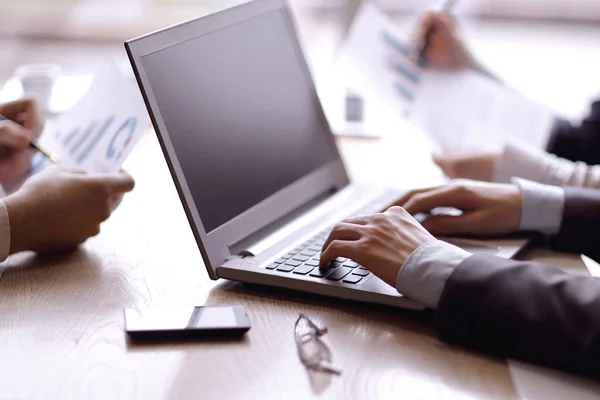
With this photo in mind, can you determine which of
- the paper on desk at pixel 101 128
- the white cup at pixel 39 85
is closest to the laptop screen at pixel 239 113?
the paper on desk at pixel 101 128

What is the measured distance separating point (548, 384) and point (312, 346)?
236mm

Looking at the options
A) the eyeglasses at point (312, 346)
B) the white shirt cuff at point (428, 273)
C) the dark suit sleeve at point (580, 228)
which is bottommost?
the dark suit sleeve at point (580, 228)

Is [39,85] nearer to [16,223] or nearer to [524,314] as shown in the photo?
[16,223]

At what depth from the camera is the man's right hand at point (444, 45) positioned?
1.60 metres

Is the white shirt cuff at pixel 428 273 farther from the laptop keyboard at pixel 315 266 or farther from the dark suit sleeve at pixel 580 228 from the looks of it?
the dark suit sleeve at pixel 580 228

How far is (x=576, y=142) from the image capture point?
1560mm

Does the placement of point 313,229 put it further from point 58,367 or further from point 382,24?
point 382,24

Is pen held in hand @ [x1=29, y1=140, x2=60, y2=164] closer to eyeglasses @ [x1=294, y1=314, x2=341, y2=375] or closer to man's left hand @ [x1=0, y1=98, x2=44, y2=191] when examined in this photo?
man's left hand @ [x1=0, y1=98, x2=44, y2=191]

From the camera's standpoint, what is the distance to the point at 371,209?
1.20 metres

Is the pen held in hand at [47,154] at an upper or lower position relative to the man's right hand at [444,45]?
upper

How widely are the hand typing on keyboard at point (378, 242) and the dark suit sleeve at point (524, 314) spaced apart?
0.24 ft

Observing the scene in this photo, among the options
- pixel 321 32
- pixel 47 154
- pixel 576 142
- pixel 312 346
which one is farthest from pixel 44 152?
pixel 321 32

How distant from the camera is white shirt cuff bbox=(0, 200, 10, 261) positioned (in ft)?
3.32

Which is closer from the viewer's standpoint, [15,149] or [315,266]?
[315,266]
